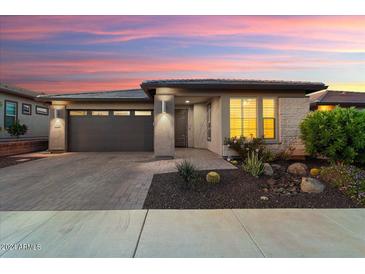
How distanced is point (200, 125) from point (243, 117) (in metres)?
4.51

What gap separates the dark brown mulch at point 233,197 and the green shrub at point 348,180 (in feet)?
0.55

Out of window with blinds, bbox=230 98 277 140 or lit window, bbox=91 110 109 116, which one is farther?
lit window, bbox=91 110 109 116

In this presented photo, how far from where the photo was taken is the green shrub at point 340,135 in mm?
6668

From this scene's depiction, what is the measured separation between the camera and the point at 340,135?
666 cm

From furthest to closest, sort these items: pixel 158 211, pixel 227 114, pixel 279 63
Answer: pixel 279 63 → pixel 227 114 → pixel 158 211

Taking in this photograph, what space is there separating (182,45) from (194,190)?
24.7ft

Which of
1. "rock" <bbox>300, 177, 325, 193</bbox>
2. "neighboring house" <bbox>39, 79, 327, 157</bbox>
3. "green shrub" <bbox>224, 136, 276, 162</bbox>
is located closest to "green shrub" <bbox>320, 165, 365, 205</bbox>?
"rock" <bbox>300, 177, 325, 193</bbox>

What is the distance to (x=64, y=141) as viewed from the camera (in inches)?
526

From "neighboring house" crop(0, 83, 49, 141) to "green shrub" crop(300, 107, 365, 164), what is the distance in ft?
46.7

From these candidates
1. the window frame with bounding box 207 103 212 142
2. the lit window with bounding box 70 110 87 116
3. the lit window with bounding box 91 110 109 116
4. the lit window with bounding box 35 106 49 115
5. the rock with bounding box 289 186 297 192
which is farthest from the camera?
the lit window with bounding box 35 106 49 115

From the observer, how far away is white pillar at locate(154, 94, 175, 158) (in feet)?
32.5

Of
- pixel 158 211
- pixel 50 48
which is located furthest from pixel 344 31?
pixel 50 48

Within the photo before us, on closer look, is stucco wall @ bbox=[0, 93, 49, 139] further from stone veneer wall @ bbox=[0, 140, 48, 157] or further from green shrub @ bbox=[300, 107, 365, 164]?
green shrub @ bbox=[300, 107, 365, 164]
